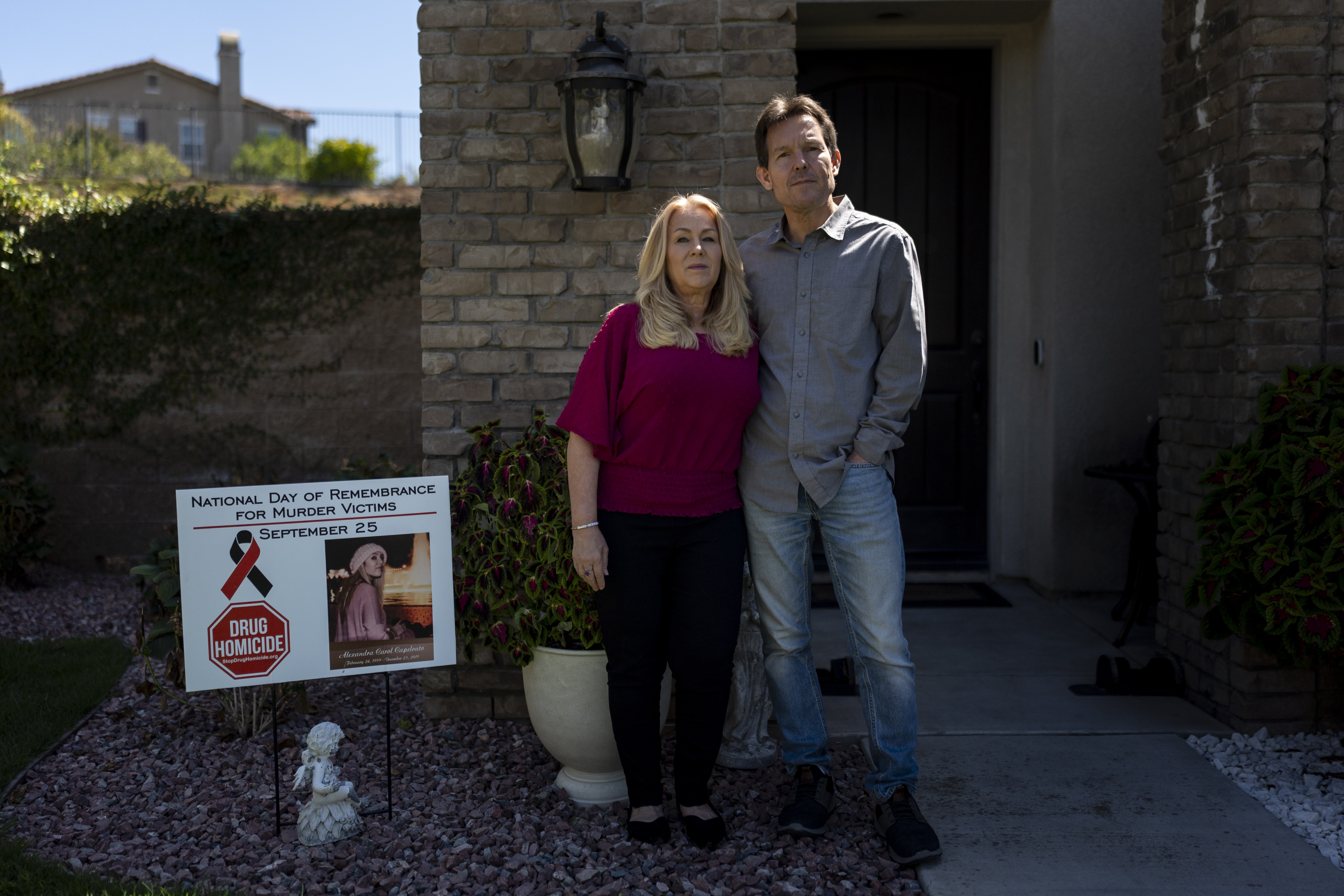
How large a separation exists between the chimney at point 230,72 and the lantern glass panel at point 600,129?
33.7 m

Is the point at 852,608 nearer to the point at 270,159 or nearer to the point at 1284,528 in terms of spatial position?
the point at 1284,528

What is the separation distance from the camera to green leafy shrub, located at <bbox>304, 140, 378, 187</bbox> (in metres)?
21.7

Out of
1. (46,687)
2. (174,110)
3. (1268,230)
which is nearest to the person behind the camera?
(1268,230)

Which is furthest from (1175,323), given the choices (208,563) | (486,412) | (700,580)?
(208,563)

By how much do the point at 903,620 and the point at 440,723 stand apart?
2311 mm

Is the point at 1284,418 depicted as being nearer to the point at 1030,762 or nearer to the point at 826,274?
the point at 1030,762

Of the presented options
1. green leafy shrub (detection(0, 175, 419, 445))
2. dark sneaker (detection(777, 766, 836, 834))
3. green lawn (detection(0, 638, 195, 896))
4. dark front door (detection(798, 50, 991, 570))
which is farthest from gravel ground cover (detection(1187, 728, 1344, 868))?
green leafy shrub (detection(0, 175, 419, 445))

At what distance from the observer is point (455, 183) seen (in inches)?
134

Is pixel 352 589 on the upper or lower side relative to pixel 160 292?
lower

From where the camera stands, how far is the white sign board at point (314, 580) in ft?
9.03

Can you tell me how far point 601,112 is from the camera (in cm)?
317

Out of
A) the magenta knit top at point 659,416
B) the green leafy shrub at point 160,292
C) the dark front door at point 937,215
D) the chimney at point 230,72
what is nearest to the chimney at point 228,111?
the chimney at point 230,72

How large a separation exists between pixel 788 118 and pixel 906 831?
72.1 inches

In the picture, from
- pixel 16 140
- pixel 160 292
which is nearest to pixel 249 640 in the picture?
pixel 160 292
